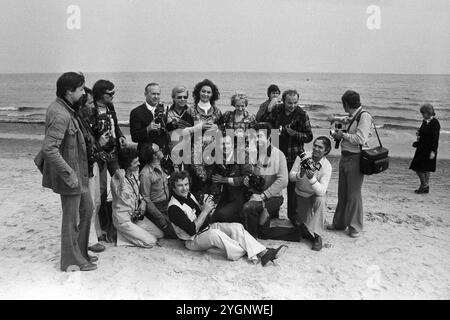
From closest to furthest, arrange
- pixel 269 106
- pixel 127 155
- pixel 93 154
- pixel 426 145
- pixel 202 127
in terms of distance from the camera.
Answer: pixel 93 154 → pixel 127 155 → pixel 202 127 → pixel 269 106 → pixel 426 145

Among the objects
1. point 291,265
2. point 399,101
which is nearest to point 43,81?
point 399,101

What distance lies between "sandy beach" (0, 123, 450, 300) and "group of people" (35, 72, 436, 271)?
0.52 ft

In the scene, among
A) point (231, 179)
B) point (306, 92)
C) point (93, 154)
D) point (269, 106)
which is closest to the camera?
point (93, 154)

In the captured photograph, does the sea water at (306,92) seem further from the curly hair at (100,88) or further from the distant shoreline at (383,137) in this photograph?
the curly hair at (100,88)

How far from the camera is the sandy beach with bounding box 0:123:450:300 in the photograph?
3.15 meters

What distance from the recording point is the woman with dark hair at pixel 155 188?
13.3 ft

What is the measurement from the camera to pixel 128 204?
4004 mm

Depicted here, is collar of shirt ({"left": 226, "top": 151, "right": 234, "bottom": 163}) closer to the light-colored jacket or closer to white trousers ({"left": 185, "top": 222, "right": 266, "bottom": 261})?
white trousers ({"left": 185, "top": 222, "right": 266, "bottom": 261})

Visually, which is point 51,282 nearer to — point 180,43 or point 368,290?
point 368,290

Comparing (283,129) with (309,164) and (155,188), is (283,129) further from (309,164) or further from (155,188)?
(155,188)

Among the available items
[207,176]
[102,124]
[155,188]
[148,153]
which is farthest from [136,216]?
[102,124]

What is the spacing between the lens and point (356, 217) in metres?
4.43

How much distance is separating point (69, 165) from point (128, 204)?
88 centimetres

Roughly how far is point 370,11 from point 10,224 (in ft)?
42.5
